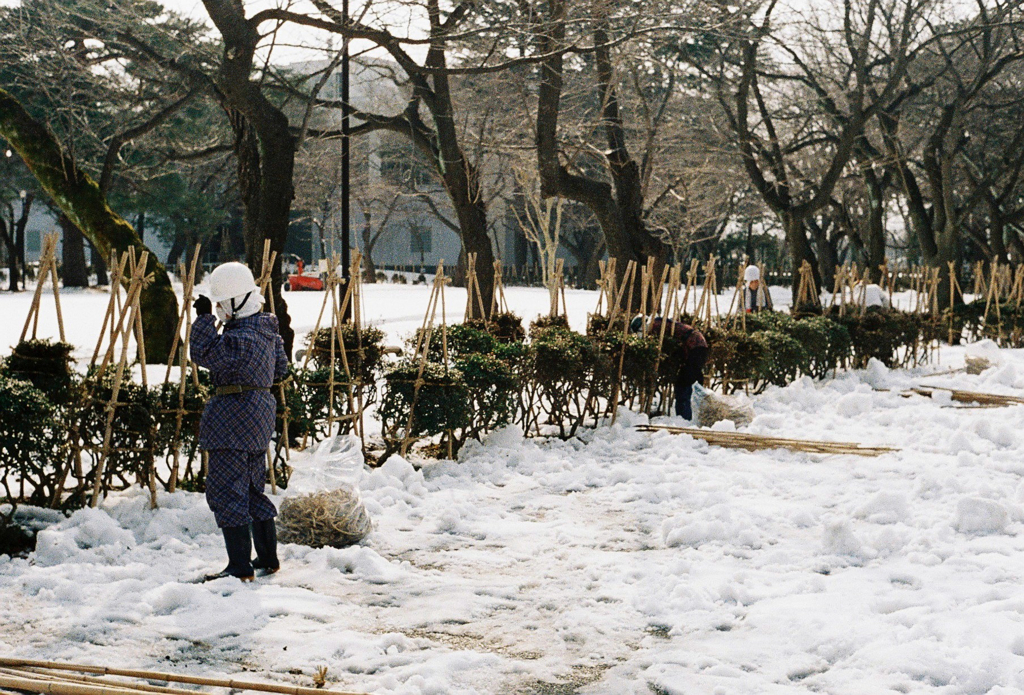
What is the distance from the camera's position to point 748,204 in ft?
145

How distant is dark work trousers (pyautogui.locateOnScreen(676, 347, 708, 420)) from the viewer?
1119 cm

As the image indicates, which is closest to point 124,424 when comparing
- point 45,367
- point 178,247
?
point 45,367

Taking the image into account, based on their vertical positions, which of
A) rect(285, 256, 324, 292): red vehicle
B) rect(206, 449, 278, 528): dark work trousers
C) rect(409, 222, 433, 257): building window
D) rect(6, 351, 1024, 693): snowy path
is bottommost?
rect(6, 351, 1024, 693): snowy path

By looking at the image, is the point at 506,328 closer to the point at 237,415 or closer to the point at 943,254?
the point at 237,415

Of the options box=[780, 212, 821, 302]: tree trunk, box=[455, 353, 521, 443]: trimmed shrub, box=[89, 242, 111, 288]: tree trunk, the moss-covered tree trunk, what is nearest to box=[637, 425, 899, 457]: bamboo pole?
box=[455, 353, 521, 443]: trimmed shrub

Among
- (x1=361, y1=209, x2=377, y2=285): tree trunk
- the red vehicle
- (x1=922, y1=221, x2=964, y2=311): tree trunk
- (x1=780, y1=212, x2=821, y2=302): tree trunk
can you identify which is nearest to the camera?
(x1=780, y1=212, x2=821, y2=302): tree trunk

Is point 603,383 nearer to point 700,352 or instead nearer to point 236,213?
point 700,352

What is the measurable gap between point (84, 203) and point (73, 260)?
24801mm

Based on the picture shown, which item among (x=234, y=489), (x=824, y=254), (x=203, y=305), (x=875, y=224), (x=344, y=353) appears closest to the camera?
(x=234, y=489)

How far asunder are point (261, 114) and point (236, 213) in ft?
134

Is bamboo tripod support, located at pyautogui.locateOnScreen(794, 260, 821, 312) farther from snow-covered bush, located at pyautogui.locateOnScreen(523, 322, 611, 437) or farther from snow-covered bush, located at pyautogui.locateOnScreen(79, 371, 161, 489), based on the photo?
snow-covered bush, located at pyautogui.locateOnScreen(79, 371, 161, 489)

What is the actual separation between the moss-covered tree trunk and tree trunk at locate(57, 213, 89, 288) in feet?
77.7

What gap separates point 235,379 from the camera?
5527mm

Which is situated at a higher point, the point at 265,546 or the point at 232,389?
the point at 232,389
